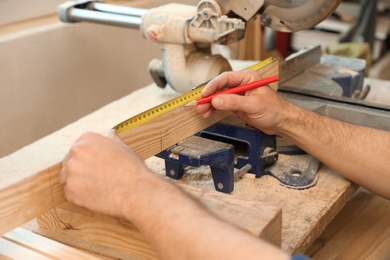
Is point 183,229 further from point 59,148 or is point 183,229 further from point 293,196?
point 59,148

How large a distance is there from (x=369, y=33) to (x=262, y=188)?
8.69ft

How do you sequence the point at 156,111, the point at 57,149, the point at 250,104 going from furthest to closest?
the point at 57,149, the point at 250,104, the point at 156,111

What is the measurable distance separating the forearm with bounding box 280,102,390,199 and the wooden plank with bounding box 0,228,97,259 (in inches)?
26.5

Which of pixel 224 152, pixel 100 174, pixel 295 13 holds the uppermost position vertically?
pixel 295 13

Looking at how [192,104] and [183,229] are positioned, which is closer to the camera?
[183,229]

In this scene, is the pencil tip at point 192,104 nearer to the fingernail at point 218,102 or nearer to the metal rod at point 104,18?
the fingernail at point 218,102

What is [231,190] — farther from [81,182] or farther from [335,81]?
[335,81]

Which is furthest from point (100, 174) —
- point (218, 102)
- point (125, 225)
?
point (218, 102)

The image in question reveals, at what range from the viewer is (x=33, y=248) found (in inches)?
43.0

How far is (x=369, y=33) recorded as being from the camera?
12.4 feet

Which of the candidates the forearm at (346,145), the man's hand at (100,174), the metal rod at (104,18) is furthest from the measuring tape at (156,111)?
the metal rod at (104,18)

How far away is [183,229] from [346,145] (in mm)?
673

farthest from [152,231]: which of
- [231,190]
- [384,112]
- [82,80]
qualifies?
[82,80]

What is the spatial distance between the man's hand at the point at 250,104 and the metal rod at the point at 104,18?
0.56 m
